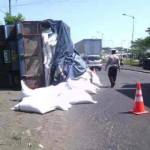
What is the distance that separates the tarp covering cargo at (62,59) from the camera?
21.6m

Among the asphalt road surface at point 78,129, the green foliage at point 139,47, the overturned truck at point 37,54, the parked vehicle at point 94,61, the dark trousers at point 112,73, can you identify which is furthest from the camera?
the green foliage at point 139,47

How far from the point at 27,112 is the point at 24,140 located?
174 inches

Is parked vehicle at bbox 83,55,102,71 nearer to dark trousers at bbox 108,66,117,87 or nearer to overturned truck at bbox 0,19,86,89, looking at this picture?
dark trousers at bbox 108,66,117,87

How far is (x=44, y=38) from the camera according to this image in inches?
842

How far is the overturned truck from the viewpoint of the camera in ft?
70.2

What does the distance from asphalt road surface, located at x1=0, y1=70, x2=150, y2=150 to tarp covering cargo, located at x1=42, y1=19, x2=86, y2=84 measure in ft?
18.5

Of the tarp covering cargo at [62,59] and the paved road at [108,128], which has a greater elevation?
the tarp covering cargo at [62,59]

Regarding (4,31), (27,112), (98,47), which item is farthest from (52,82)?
(98,47)

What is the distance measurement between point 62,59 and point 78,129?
35.7 feet

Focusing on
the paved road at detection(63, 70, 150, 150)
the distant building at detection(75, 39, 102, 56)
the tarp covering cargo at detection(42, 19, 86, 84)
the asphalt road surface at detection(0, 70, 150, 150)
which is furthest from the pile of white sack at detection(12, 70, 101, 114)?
the distant building at detection(75, 39, 102, 56)

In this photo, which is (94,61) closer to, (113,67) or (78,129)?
(113,67)

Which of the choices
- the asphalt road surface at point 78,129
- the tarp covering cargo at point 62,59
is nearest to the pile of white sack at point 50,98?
the asphalt road surface at point 78,129

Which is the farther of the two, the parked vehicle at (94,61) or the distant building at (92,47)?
the distant building at (92,47)

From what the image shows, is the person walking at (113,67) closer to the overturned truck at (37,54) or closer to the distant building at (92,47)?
the overturned truck at (37,54)
